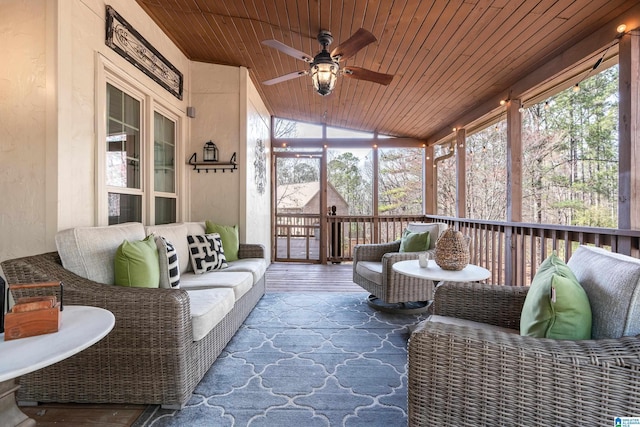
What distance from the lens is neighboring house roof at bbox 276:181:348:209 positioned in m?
6.21

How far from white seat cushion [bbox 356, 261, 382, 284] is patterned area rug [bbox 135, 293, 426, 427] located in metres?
0.37

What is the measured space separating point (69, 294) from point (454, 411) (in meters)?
1.94

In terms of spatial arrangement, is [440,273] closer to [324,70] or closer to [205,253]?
[324,70]

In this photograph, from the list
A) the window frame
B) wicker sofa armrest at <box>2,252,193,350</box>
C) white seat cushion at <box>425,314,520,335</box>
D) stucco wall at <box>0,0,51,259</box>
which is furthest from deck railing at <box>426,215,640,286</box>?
stucco wall at <box>0,0,51,259</box>

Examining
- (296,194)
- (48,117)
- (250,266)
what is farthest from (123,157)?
(296,194)

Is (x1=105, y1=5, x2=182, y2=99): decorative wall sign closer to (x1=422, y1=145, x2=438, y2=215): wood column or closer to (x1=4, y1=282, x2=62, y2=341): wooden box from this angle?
(x1=4, y1=282, x2=62, y2=341): wooden box

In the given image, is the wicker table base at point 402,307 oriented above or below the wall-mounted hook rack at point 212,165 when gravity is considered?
below

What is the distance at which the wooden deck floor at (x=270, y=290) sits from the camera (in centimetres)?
159

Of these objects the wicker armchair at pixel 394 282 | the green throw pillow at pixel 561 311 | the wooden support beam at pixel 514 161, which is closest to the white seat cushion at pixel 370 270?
the wicker armchair at pixel 394 282

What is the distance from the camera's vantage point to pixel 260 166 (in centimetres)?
493

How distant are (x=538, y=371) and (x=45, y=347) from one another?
1.60 m

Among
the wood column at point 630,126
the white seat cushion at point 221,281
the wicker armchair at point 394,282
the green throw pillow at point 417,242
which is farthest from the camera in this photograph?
the green throw pillow at point 417,242

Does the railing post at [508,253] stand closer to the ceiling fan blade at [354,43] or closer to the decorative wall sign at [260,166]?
the ceiling fan blade at [354,43]

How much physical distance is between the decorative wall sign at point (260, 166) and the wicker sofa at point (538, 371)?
384 cm
